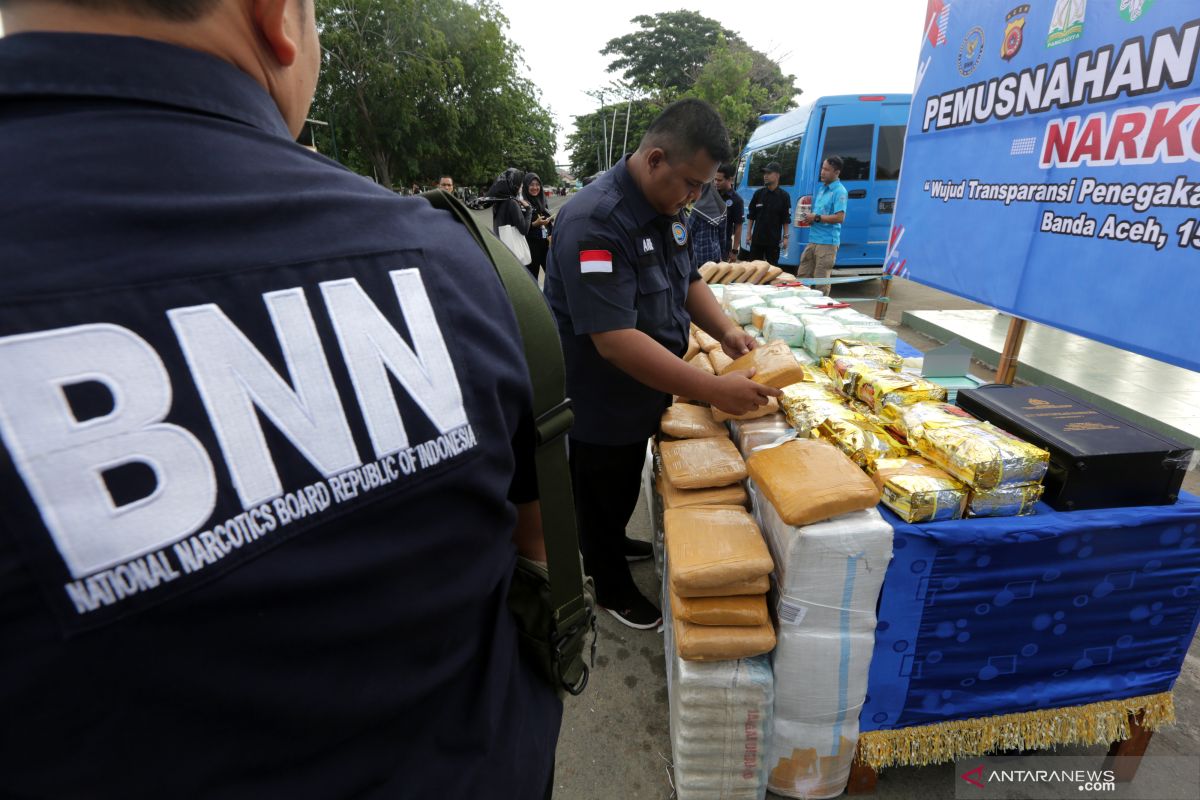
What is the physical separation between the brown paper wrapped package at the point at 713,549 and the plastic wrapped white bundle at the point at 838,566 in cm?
9

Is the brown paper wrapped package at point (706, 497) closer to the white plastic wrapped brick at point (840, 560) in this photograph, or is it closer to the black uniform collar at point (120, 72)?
the white plastic wrapped brick at point (840, 560)

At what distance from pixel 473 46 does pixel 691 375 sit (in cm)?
2430

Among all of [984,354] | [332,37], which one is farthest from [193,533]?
[332,37]

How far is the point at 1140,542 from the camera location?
4.99 ft

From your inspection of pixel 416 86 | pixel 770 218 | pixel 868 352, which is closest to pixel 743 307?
pixel 868 352

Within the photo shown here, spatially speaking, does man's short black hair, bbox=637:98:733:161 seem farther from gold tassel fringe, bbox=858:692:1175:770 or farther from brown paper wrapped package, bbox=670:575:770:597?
gold tassel fringe, bbox=858:692:1175:770

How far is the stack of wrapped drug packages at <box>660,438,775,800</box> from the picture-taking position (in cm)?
156

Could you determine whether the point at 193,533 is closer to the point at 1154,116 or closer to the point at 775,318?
the point at 775,318

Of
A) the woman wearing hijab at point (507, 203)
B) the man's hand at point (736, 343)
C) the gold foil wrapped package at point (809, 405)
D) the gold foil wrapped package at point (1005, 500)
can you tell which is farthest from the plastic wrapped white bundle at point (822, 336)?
the woman wearing hijab at point (507, 203)

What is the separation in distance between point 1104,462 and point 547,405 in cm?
153

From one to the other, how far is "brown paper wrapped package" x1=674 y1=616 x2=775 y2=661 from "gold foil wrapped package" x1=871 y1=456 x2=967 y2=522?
49cm

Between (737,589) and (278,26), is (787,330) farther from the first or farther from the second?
(278,26)

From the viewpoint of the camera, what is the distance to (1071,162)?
2416 mm

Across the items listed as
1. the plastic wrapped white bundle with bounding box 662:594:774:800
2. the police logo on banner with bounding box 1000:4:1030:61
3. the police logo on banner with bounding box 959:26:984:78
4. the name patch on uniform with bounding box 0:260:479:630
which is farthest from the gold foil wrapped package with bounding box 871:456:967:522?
the police logo on banner with bounding box 959:26:984:78
